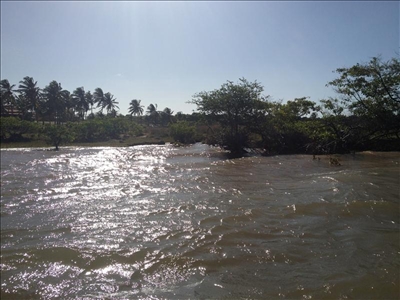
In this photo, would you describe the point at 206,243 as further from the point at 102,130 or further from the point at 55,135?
the point at 102,130

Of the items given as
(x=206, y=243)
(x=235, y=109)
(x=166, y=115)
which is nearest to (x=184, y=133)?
(x=235, y=109)

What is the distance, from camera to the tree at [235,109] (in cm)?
2539

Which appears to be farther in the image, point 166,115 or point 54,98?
point 166,115

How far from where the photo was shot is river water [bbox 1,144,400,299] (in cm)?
410

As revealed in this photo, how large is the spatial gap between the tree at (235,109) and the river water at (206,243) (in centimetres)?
1552

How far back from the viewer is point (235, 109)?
1016 inches

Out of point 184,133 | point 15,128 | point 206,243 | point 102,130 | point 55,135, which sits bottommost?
point 206,243

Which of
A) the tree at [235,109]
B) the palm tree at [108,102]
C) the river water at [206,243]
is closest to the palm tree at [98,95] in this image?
the palm tree at [108,102]

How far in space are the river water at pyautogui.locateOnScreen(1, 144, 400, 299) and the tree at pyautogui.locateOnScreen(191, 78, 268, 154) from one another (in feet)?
50.9

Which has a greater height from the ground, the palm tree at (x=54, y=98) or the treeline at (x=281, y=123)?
the palm tree at (x=54, y=98)

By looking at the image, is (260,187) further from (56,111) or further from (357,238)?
(56,111)

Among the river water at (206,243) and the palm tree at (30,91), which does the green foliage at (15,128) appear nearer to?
the palm tree at (30,91)

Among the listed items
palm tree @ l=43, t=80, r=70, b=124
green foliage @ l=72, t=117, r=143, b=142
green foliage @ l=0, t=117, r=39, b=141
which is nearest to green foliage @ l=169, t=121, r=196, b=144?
green foliage @ l=72, t=117, r=143, b=142

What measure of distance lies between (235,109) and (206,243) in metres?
21.1
